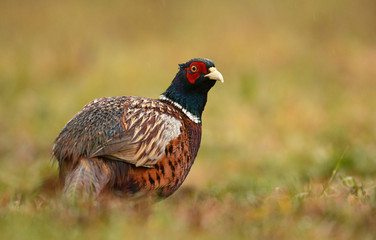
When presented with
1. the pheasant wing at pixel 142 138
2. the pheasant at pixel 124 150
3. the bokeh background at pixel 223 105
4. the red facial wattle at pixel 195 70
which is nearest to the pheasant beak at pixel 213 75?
the red facial wattle at pixel 195 70

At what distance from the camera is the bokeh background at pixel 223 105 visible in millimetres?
3557

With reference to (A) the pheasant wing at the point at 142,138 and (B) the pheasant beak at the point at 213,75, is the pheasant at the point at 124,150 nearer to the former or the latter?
(A) the pheasant wing at the point at 142,138

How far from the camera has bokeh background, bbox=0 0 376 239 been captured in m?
3.56

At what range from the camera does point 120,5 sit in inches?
579

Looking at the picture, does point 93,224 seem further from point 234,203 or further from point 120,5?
point 120,5

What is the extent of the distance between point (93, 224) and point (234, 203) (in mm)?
1401

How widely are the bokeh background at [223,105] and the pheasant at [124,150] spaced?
27 centimetres

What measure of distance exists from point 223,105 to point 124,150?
6.00 metres

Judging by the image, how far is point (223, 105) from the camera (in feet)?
33.3

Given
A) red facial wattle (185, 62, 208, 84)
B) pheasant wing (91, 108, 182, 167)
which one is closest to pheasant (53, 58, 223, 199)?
pheasant wing (91, 108, 182, 167)

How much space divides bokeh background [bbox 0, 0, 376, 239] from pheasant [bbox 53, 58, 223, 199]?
0.27 metres

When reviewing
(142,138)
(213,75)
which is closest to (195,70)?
(213,75)

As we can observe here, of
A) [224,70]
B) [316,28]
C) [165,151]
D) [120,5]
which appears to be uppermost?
[120,5]

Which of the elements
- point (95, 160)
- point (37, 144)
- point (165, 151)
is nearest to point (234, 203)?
point (165, 151)
